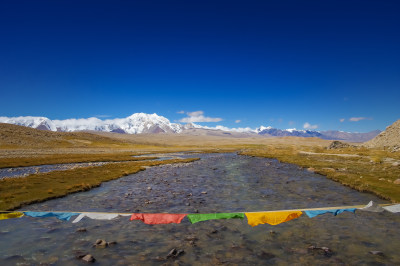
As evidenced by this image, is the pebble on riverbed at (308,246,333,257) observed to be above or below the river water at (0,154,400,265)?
above

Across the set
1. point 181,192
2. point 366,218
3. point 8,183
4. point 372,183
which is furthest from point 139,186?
point 372,183

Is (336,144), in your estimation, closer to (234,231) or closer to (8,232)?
(234,231)

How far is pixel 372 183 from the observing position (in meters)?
26.9

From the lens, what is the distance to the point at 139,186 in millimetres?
27984

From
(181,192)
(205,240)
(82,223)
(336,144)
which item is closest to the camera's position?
(205,240)

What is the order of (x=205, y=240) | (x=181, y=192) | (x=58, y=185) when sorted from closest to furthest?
(x=205, y=240), (x=181, y=192), (x=58, y=185)

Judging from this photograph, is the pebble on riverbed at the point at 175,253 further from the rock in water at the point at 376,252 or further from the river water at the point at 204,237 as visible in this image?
the rock in water at the point at 376,252

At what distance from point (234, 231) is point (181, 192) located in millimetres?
11570

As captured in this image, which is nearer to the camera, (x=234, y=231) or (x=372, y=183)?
(x=234, y=231)

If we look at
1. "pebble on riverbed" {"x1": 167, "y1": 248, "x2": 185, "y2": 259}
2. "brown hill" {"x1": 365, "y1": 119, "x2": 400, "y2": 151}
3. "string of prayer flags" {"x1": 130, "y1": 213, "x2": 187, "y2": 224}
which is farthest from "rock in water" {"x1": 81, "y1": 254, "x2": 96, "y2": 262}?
Result: "brown hill" {"x1": 365, "y1": 119, "x2": 400, "y2": 151}

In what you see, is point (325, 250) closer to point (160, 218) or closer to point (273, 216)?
point (273, 216)

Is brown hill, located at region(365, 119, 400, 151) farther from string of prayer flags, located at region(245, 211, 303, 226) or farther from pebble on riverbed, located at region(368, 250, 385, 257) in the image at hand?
string of prayer flags, located at region(245, 211, 303, 226)

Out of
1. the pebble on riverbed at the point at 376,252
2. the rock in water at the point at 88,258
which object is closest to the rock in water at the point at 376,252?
the pebble on riverbed at the point at 376,252

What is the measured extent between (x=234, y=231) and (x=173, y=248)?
4109mm
